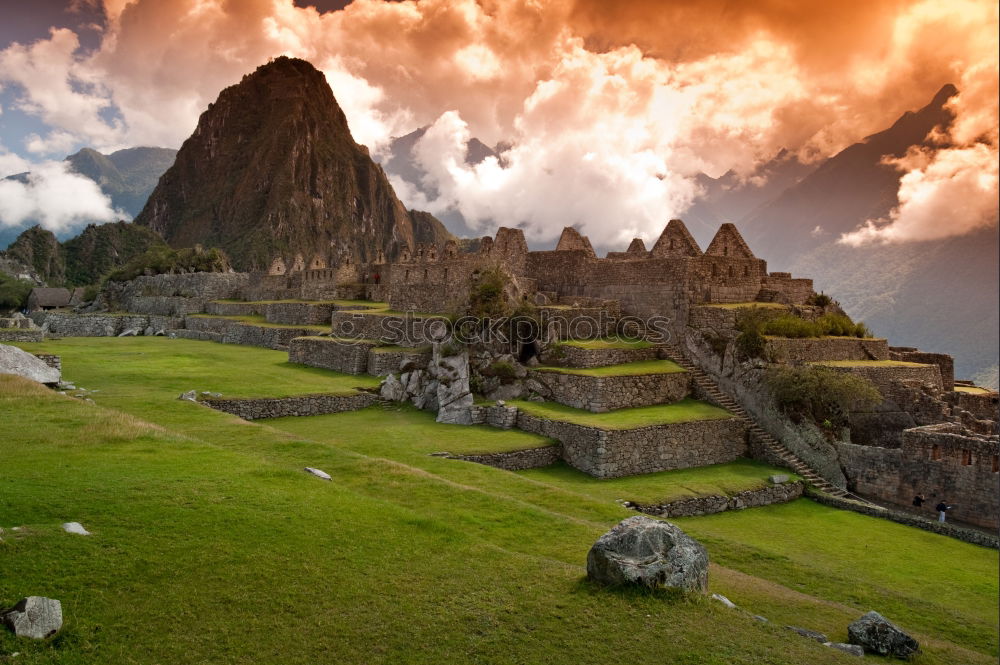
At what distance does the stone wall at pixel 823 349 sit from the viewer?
21531 millimetres

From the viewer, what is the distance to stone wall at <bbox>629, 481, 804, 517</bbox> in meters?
15.1

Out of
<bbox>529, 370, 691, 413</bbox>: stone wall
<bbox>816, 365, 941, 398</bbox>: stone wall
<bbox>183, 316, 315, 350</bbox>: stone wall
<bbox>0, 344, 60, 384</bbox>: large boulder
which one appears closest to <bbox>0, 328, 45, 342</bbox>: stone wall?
<bbox>183, 316, 315, 350</bbox>: stone wall

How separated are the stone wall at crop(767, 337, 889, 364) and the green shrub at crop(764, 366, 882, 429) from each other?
38.0 inches

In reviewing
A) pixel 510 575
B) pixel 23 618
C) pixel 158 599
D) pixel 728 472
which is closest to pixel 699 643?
pixel 510 575

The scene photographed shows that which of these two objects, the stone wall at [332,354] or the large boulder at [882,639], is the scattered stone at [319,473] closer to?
the large boulder at [882,639]

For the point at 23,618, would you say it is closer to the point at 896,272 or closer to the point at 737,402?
the point at 737,402

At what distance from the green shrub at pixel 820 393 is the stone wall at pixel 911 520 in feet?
9.97

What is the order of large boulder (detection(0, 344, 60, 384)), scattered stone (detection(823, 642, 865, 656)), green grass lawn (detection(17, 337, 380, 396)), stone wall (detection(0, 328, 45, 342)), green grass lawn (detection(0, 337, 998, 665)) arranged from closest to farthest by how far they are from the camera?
green grass lawn (detection(0, 337, 998, 665)) → scattered stone (detection(823, 642, 865, 656)) → large boulder (detection(0, 344, 60, 384)) → green grass lawn (detection(17, 337, 380, 396)) → stone wall (detection(0, 328, 45, 342))

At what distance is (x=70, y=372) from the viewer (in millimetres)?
21609

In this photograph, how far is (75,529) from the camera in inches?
278

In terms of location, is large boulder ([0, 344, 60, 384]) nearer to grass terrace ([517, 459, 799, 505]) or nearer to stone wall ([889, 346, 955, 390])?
grass terrace ([517, 459, 799, 505])

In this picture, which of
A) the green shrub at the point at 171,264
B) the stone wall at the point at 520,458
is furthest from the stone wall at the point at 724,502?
the green shrub at the point at 171,264

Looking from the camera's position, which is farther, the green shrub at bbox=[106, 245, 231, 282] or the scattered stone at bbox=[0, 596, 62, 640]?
the green shrub at bbox=[106, 245, 231, 282]

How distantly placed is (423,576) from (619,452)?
1111 centimetres
